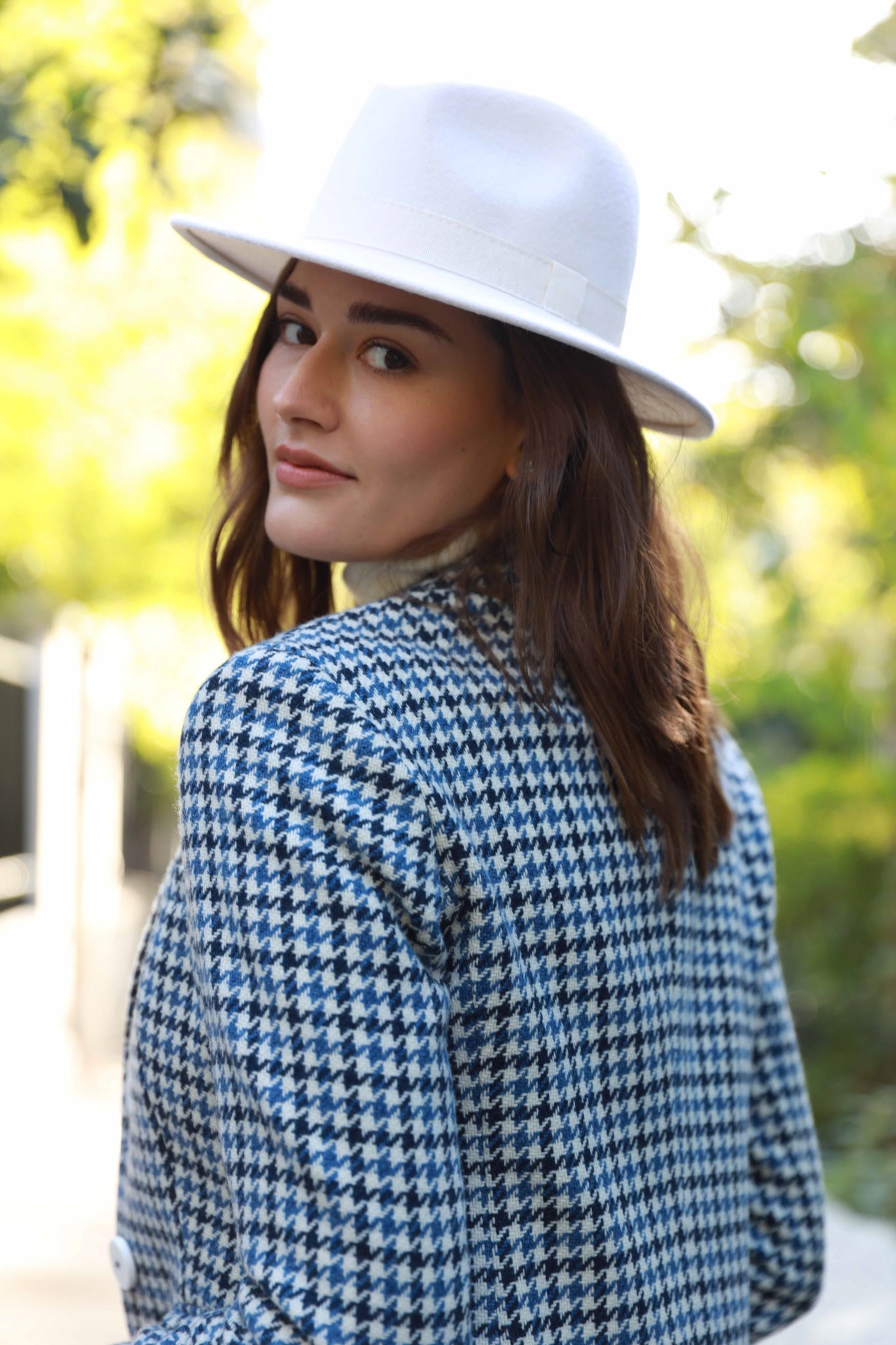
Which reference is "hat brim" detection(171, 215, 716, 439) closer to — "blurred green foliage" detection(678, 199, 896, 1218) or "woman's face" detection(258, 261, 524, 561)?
"woman's face" detection(258, 261, 524, 561)

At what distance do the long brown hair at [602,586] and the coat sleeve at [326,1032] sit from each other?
24cm

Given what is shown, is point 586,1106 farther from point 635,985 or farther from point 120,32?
point 120,32

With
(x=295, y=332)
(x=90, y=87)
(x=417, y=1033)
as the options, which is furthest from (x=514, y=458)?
(x=90, y=87)

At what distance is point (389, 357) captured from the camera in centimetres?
132

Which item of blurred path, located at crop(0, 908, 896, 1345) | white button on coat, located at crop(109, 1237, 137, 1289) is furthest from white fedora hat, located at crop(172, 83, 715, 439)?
blurred path, located at crop(0, 908, 896, 1345)

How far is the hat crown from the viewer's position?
1.30 m

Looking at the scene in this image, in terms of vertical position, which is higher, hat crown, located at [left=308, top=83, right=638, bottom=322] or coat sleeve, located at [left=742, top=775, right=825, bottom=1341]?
hat crown, located at [left=308, top=83, right=638, bottom=322]

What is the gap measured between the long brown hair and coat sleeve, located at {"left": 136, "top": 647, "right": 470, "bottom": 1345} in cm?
24

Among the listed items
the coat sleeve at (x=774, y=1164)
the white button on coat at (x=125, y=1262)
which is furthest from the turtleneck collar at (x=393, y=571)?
the white button on coat at (x=125, y=1262)

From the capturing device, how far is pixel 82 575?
7.86 m

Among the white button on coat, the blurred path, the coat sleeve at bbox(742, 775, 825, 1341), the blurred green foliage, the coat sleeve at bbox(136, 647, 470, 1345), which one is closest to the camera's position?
the coat sleeve at bbox(136, 647, 470, 1345)

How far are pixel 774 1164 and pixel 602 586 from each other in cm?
71

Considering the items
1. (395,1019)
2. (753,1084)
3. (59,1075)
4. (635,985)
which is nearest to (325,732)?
(395,1019)

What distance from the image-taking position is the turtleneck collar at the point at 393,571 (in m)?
1.34
